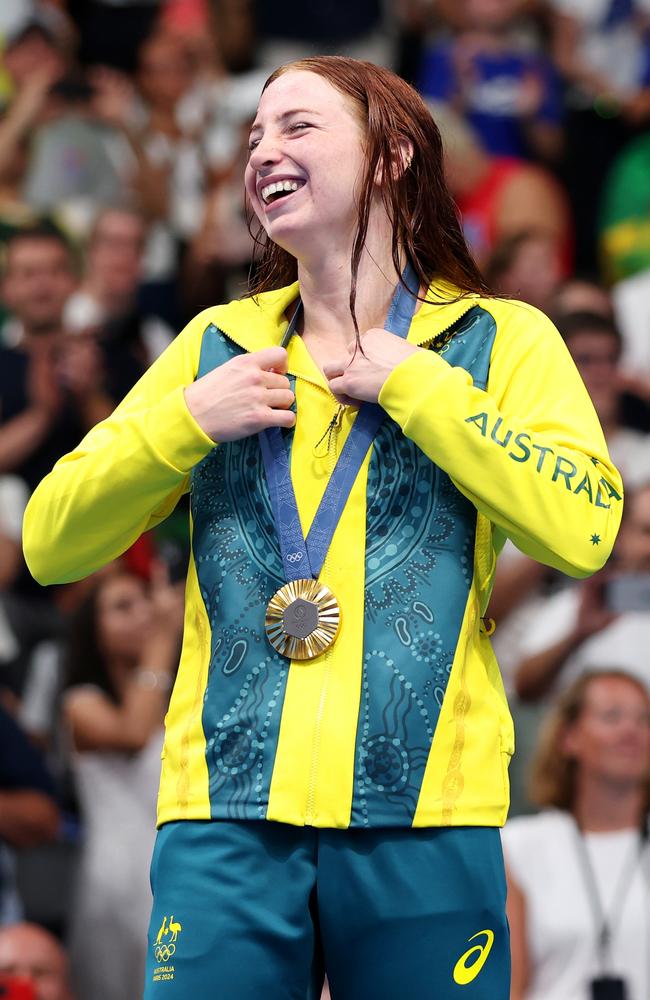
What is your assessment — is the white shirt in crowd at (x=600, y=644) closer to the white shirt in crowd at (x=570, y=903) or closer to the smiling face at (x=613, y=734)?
the smiling face at (x=613, y=734)

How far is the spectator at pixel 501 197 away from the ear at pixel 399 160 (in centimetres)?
448

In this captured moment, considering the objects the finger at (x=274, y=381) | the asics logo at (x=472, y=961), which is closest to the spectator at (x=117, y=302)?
the finger at (x=274, y=381)

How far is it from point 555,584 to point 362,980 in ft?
12.4

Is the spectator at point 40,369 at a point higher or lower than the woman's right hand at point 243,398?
lower

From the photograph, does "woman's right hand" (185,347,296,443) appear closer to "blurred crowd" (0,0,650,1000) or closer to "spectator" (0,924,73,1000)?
"blurred crowd" (0,0,650,1000)

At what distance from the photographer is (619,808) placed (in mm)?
5254

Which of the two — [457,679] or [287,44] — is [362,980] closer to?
[457,679]

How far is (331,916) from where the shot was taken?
6.72ft

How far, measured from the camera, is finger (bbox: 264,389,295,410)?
7.09 ft

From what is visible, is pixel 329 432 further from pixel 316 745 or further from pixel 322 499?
pixel 316 745

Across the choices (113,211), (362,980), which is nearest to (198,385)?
(362,980)

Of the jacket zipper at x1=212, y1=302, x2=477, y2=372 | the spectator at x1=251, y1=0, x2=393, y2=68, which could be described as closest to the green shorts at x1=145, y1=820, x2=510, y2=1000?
the jacket zipper at x1=212, y1=302, x2=477, y2=372

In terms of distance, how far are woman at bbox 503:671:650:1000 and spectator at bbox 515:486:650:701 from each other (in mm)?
118

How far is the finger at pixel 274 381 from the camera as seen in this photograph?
2176mm
